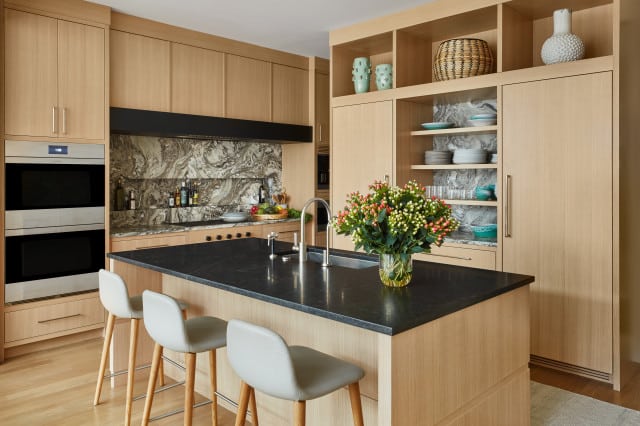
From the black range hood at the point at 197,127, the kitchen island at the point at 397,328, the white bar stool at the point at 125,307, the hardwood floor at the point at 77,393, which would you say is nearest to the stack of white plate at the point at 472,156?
the hardwood floor at the point at 77,393

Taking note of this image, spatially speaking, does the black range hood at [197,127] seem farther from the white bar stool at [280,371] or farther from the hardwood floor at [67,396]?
the white bar stool at [280,371]

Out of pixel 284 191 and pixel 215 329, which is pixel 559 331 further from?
pixel 284 191

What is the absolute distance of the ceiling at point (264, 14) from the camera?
13.6ft

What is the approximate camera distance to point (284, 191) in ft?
20.4

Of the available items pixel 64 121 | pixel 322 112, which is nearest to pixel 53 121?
pixel 64 121

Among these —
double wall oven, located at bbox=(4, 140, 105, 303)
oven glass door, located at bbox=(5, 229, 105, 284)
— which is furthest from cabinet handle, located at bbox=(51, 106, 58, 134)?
oven glass door, located at bbox=(5, 229, 105, 284)

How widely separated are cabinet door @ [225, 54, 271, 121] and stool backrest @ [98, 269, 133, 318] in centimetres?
275

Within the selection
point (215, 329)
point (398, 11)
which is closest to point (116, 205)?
point (215, 329)

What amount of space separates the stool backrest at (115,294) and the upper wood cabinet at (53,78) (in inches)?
66.3

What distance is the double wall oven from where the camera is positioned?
3.76 metres

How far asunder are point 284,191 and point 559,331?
11.7ft

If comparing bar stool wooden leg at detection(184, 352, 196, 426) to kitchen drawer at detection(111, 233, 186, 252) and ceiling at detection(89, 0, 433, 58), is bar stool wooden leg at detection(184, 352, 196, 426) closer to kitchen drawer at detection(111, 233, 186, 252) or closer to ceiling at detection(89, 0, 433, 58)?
kitchen drawer at detection(111, 233, 186, 252)

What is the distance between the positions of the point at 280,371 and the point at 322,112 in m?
4.63

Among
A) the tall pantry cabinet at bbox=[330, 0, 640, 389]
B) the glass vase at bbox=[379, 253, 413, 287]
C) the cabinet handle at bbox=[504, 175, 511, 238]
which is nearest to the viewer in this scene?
the glass vase at bbox=[379, 253, 413, 287]
